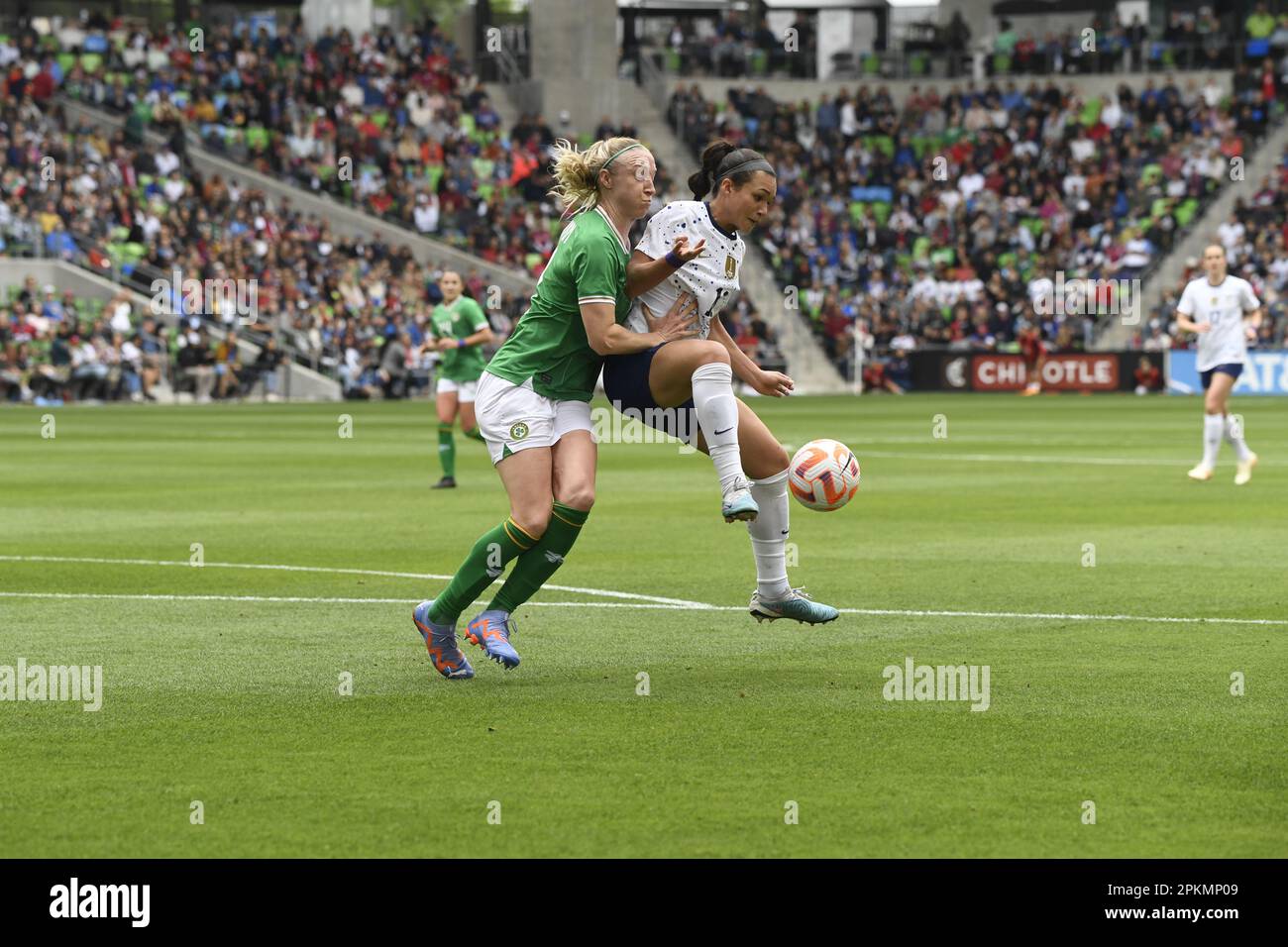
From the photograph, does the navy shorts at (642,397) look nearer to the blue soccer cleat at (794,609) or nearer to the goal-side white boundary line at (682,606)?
the blue soccer cleat at (794,609)

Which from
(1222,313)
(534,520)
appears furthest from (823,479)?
(1222,313)

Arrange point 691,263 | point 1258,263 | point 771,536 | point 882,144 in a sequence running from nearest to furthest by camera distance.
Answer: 1. point 691,263
2. point 771,536
3. point 1258,263
4. point 882,144

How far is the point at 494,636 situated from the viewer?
873cm

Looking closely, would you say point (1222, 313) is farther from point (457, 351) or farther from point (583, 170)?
point (583, 170)

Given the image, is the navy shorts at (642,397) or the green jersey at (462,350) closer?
the navy shorts at (642,397)

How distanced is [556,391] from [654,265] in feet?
2.34

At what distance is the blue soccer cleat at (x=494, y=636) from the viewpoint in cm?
A: 863

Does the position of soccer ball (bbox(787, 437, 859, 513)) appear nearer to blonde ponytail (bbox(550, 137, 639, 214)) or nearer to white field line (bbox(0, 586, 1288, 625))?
white field line (bbox(0, 586, 1288, 625))

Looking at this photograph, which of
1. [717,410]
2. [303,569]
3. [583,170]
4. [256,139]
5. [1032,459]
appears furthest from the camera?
[256,139]

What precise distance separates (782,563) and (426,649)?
1740 mm

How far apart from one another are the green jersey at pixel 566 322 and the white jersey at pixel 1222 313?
14.4 m

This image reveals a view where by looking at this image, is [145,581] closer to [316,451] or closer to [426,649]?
[426,649]

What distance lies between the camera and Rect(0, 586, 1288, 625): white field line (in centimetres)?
1059

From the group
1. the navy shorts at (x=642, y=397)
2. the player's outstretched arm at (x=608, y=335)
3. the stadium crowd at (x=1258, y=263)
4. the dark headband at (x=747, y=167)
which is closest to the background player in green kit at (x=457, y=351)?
the navy shorts at (x=642, y=397)
